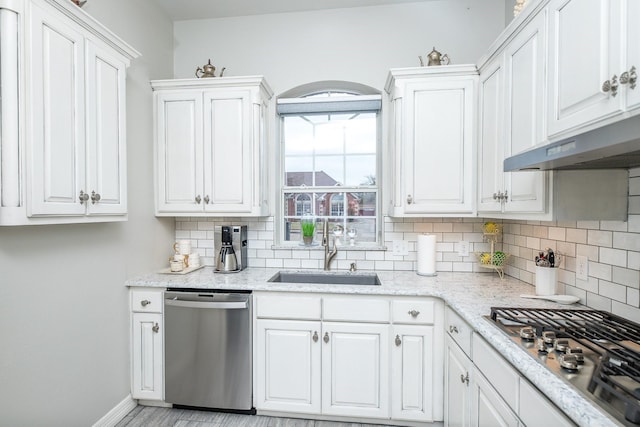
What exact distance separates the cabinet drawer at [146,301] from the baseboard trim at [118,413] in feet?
2.03

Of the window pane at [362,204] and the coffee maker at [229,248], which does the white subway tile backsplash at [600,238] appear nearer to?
the window pane at [362,204]

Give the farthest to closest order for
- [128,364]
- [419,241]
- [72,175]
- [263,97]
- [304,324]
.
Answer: [263,97], [419,241], [128,364], [304,324], [72,175]

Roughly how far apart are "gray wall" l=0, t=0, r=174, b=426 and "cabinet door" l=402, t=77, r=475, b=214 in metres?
1.99

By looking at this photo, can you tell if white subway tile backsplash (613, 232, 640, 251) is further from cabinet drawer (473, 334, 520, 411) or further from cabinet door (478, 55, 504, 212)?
cabinet drawer (473, 334, 520, 411)

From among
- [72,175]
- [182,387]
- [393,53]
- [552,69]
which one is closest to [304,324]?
[182,387]

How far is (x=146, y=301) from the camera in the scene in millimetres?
2213

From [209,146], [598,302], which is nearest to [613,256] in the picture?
[598,302]

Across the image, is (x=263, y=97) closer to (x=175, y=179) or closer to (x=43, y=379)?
(x=175, y=179)

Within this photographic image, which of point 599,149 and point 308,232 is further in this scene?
point 308,232

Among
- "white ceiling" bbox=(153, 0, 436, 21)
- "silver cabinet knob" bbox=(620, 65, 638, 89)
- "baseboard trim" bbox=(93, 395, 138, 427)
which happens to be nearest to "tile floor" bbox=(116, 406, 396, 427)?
"baseboard trim" bbox=(93, 395, 138, 427)

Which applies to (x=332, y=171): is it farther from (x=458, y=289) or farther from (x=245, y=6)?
(x=245, y=6)

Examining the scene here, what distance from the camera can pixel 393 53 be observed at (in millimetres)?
2646

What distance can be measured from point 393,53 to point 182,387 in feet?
9.91

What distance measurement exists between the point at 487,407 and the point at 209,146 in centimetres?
235
